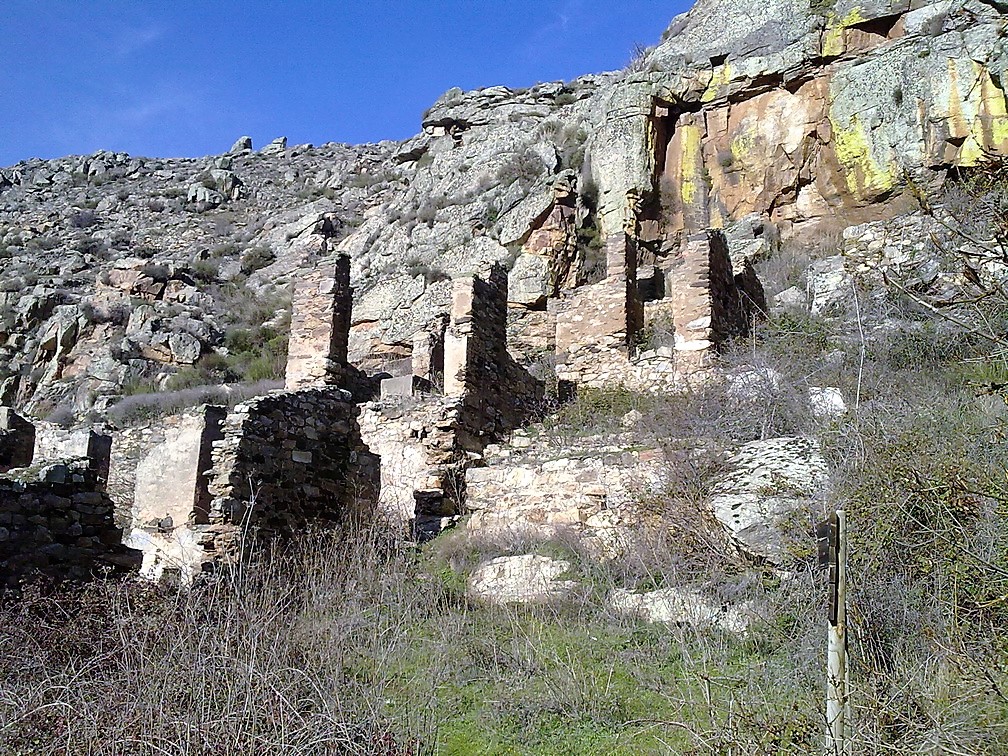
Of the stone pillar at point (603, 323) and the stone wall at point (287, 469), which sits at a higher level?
the stone pillar at point (603, 323)

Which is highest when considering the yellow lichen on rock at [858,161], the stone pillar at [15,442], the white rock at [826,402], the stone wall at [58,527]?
the yellow lichen on rock at [858,161]

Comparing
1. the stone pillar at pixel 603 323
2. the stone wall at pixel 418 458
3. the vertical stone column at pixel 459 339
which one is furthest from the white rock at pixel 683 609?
the stone pillar at pixel 603 323

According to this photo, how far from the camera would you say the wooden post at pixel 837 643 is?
3.79m

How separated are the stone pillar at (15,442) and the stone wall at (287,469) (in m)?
2.76

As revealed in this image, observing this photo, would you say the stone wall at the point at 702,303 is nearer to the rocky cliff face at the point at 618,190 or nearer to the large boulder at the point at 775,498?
the rocky cliff face at the point at 618,190

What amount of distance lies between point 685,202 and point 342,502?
15.1m

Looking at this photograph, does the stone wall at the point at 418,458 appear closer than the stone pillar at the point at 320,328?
Yes

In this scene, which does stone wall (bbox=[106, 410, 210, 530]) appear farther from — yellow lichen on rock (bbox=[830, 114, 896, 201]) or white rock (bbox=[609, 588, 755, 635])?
yellow lichen on rock (bbox=[830, 114, 896, 201])

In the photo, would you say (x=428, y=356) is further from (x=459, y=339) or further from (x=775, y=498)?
(x=775, y=498)

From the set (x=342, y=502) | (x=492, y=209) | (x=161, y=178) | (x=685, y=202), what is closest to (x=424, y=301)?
(x=492, y=209)

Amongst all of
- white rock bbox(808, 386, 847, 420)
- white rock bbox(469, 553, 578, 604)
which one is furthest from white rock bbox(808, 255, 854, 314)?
white rock bbox(469, 553, 578, 604)

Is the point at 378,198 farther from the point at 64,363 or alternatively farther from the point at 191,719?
the point at 191,719

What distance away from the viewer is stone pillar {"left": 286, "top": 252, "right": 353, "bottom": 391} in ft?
39.8

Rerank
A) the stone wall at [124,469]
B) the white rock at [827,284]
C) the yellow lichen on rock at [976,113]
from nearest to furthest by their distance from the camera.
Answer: the stone wall at [124,469]
the white rock at [827,284]
the yellow lichen on rock at [976,113]
